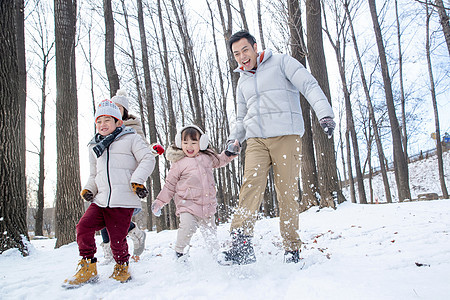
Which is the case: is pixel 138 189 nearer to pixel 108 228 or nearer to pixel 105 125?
pixel 108 228

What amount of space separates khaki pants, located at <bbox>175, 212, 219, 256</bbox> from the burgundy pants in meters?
0.50

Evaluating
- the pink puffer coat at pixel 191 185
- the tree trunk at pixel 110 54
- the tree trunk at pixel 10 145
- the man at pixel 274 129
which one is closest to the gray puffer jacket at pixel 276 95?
the man at pixel 274 129

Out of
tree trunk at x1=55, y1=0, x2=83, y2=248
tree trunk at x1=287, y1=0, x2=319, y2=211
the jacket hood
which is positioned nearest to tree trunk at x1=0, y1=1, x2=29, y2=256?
tree trunk at x1=55, y1=0, x2=83, y2=248

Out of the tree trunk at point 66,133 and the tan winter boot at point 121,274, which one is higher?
the tree trunk at point 66,133

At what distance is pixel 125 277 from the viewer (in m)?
2.42

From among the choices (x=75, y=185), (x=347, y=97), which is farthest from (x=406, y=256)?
(x=347, y=97)

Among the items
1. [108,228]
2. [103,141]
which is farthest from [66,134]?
[108,228]

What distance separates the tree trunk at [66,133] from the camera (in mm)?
5086

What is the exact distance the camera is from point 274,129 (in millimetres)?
2646

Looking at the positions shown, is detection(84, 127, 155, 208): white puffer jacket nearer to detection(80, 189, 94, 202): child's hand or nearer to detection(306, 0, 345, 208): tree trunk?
detection(80, 189, 94, 202): child's hand

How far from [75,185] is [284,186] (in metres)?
4.00

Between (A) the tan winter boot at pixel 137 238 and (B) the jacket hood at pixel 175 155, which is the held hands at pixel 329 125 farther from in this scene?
(A) the tan winter boot at pixel 137 238

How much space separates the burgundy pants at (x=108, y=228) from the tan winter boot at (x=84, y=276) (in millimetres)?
54

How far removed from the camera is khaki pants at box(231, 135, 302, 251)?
256cm
